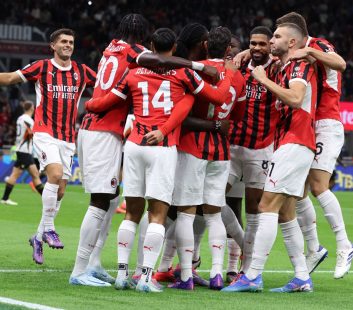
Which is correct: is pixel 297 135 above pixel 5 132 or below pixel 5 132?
above

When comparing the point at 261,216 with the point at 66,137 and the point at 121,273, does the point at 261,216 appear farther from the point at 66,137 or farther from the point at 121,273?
the point at 66,137

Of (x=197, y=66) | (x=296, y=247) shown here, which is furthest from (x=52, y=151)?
(x=296, y=247)

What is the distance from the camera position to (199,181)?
8.25 meters

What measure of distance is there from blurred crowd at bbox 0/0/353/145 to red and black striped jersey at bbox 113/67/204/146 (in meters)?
23.5

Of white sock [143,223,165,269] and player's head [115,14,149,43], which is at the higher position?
player's head [115,14,149,43]

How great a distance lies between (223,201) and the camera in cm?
841

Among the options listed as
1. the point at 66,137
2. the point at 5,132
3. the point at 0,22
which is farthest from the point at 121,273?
the point at 0,22

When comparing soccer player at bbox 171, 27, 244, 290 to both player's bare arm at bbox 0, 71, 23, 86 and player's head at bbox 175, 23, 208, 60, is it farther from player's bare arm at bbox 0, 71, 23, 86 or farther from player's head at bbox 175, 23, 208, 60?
player's bare arm at bbox 0, 71, 23, 86

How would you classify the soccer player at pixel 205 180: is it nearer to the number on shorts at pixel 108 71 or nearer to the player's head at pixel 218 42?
the player's head at pixel 218 42

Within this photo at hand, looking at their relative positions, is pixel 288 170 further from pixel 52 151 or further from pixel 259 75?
pixel 52 151

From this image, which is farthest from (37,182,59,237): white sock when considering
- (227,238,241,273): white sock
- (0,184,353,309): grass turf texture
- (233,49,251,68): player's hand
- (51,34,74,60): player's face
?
(233,49,251,68): player's hand

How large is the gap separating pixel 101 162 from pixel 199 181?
34.1 inches

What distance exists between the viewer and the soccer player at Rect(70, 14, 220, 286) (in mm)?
8227

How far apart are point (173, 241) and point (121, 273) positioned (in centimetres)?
100
